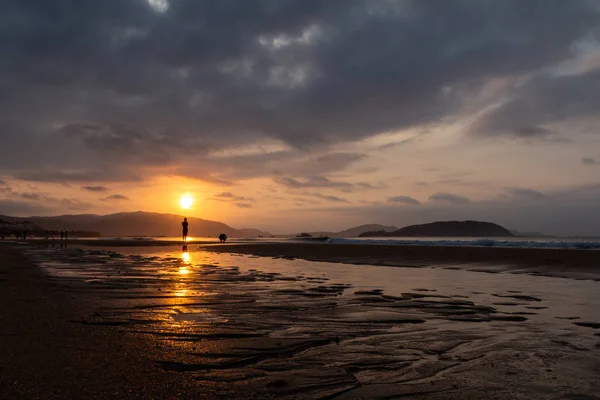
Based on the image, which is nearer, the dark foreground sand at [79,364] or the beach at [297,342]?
the dark foreground sand at [79,364]

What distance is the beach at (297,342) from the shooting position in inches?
159

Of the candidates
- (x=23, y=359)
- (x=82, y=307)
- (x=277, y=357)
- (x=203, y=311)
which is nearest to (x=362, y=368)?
(x=277, y=357)

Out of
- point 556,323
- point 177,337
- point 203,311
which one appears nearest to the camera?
point 177,337

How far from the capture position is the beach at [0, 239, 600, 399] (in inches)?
159

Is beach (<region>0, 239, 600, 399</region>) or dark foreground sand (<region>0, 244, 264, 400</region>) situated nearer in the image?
dark foreground sand (<region>0, 244, 264, 400</region>)

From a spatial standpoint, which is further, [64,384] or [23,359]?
[23,359]

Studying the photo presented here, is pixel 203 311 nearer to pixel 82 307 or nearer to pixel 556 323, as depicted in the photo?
pixel 82 307

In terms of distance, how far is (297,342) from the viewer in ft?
19.0

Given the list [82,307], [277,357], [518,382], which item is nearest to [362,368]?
[277,357]

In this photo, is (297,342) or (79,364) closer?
(79,364)

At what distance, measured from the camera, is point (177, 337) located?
19.6ft

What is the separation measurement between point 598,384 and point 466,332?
7.74 feet

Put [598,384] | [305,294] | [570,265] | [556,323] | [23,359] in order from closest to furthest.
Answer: [598,384], [23,359], [556,323], [305,294], [570,265]

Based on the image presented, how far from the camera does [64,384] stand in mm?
3928
